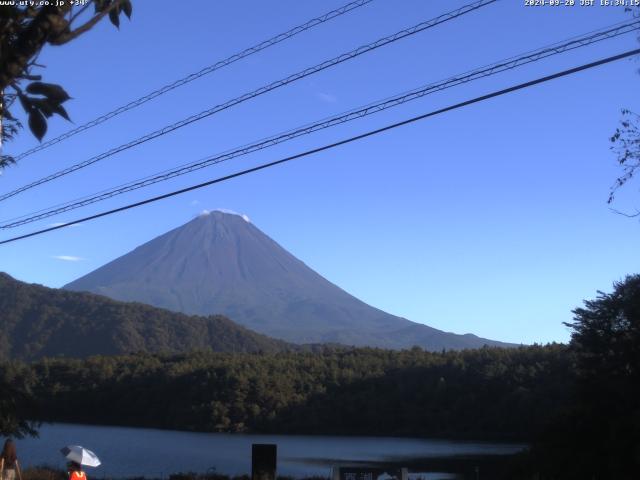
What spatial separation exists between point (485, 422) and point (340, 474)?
45.1 m

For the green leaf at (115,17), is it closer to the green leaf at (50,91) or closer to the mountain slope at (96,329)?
the green leaf at (50,91)

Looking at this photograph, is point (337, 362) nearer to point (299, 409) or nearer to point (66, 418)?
point (299, 409)

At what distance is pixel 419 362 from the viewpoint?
2726 inches

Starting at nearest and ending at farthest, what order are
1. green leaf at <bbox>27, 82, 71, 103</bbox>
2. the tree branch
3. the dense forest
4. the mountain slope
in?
1. green leaf at <bbox>27, 82, 71, 103</bbox>
2. the tree branch
3. the dense forest
4. the mountain slope

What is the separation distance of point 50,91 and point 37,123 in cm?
16

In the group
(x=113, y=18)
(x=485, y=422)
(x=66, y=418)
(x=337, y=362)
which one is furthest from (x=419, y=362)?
(x=113, y=18)

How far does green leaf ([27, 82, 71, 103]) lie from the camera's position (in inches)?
151

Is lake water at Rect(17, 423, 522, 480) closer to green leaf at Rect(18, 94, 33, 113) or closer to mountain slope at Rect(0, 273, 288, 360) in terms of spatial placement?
green leaf at Rect(18, 94, 33, 113)

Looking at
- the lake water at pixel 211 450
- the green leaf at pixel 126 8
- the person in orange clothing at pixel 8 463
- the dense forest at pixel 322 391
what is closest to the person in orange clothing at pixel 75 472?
the person in orange clothing at pixel 8 463

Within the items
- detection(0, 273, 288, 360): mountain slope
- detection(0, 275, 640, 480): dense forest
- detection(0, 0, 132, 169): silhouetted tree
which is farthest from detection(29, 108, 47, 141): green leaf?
detection(0, 273, 288, 360): mountain slope

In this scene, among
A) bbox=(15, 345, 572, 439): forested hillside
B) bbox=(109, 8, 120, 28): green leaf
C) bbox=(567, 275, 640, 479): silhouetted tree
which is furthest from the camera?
bbox=(15, 345, 572, 439): forested hillside

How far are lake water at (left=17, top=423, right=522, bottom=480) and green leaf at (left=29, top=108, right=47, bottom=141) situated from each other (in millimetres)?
26335

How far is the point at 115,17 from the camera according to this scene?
14.3 feet

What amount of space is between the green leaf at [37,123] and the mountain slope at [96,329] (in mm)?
108457
